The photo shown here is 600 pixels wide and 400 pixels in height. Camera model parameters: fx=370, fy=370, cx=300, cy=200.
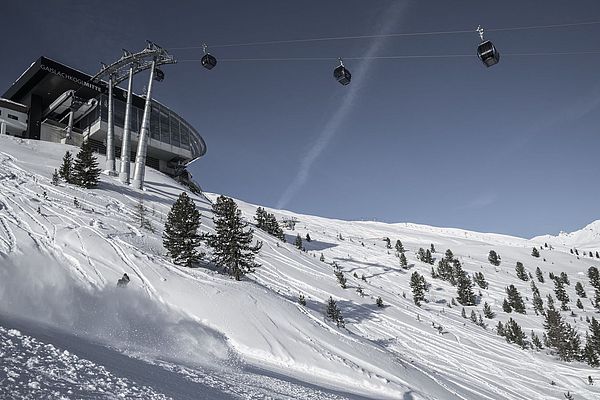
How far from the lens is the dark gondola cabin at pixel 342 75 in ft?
54.0

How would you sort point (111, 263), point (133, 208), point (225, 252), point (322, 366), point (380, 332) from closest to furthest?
point (322, 366) → point (111, 263) → point (225, 252) → point (380, 332) → point (133, 208)

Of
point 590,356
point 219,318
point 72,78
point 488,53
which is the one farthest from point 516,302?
point 72,78

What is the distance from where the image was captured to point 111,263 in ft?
52.4

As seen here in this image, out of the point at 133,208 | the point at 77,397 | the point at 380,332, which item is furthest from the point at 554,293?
the point at 77,397

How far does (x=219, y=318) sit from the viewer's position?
14.1 m

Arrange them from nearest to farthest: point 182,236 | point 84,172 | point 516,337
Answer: point 182,236
point 84,172
point 516,337

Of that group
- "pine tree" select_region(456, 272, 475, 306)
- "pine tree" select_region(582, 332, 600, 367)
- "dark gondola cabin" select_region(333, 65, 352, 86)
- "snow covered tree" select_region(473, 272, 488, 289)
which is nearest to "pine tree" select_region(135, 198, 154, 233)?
"dark gondola cabin" select_region(333, 65, 352, 86)

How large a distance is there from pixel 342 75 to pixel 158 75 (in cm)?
3212

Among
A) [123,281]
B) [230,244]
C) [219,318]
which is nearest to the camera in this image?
[219,318]

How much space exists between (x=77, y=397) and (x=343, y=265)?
4400 centimetres

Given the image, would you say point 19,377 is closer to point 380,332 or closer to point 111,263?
point 111,263

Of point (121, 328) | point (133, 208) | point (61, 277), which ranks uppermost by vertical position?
point (133, 208)

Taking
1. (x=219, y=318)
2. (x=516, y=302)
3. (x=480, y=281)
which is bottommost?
(x=516, y=302)

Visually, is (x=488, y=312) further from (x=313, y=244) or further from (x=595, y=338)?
(x=313, y=244)
